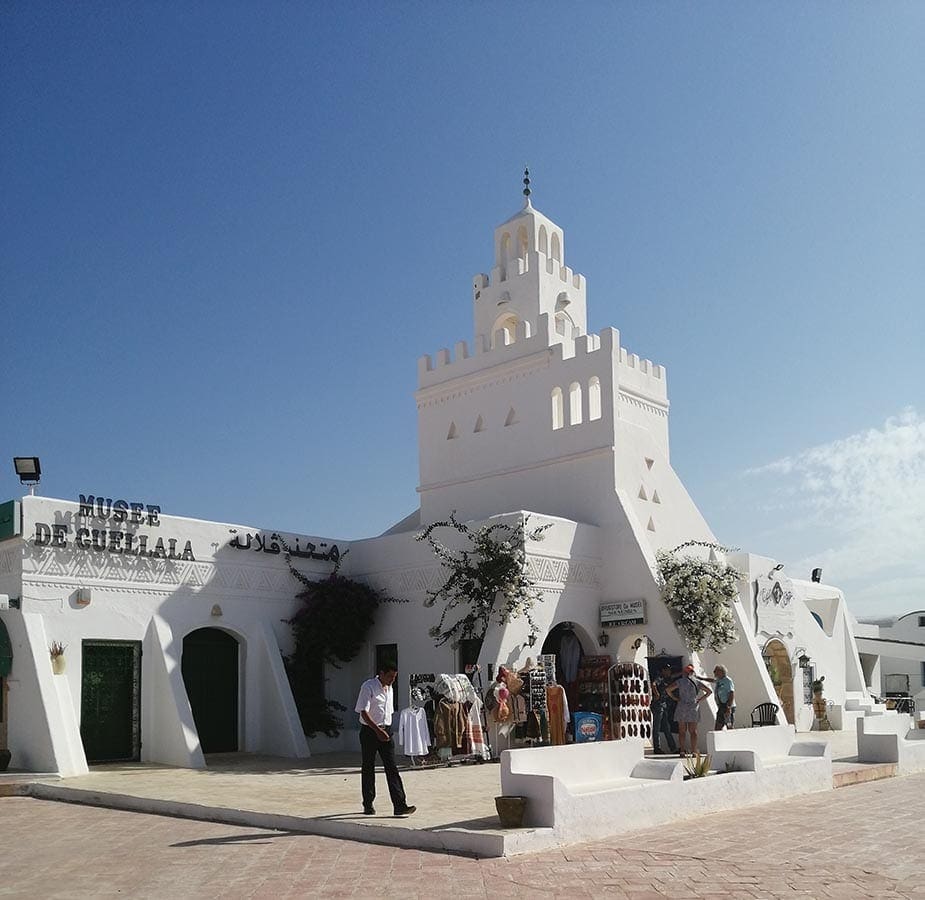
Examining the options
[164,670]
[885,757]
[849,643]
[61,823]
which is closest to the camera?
[61,823]

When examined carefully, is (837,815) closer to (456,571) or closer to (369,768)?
(369,768)

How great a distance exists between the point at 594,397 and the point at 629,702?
6938 millimetres

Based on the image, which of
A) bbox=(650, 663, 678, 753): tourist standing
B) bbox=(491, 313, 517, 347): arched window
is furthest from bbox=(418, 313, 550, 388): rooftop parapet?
bbox=(650, 663, 678, 753): tourist standing

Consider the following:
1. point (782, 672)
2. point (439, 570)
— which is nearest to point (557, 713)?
point (439, 570)

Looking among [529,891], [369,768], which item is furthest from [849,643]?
[529,891]

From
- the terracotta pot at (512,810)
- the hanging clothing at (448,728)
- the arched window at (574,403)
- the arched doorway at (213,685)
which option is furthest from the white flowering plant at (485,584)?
the terracotta pot at (512,810)

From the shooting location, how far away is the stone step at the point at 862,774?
532 inches

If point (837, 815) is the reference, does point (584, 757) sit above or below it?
above

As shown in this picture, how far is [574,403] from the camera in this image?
74.7ft

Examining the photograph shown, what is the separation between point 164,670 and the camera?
17.1 metres

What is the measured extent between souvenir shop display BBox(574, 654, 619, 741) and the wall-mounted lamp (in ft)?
33.1

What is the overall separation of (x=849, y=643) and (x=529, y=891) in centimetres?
2301

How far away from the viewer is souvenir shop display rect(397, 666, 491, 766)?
631 inches

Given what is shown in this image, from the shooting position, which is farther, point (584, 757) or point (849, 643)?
point (849, 643)
